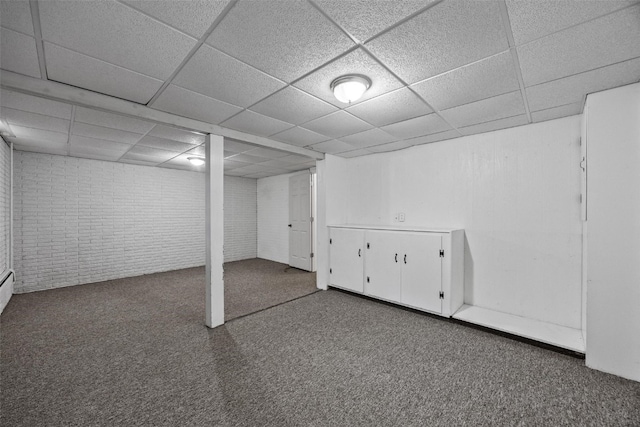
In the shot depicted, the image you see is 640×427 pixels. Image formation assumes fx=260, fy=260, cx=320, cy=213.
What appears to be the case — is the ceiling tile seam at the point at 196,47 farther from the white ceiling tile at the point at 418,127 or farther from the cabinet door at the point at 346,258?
the cabinet door at the point at 346,258

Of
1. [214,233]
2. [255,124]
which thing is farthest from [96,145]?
[255,124]

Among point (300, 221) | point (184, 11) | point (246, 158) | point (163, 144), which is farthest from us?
point (300, 221)

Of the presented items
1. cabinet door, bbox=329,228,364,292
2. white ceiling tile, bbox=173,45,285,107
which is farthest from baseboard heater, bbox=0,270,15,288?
cabinet door, bbox=329,228,364,292

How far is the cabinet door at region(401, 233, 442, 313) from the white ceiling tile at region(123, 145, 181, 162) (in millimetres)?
4357

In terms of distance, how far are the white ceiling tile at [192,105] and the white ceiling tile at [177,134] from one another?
0.55 metres

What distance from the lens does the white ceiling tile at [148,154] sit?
14.6ft

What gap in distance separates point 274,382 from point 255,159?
414 cm

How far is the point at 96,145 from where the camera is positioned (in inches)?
165

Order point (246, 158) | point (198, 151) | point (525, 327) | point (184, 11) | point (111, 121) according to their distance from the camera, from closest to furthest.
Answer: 1. point (184, 11)
2. point (525, 327)
3. point (111, 121)
4. point (198, 151)
5. point (246, 158)

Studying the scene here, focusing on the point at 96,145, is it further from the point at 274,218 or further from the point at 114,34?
the point at 274,218

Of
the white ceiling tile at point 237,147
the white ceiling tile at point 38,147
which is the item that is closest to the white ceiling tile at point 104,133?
the white ceiling tile at point 38,147

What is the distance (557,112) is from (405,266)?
246 centimetres

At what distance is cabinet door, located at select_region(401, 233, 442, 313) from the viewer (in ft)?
11.2

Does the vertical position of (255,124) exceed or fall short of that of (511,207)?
it exceeds it
